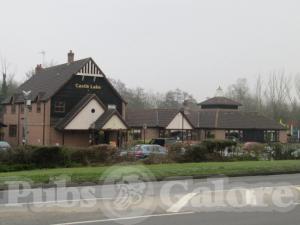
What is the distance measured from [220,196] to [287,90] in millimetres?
89633

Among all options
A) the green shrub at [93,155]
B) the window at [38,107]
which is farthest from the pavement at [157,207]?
the window at [38,107]

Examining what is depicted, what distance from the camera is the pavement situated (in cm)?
1123

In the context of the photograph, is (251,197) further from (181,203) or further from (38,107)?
(38,107)

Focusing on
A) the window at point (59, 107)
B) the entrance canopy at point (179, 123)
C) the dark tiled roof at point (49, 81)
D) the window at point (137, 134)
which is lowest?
the window at point (137, 134)

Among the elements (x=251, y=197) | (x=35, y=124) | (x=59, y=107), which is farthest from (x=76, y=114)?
(x=251, y=197)

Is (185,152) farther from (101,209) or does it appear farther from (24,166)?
(101,209)

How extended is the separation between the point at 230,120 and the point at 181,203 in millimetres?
64456

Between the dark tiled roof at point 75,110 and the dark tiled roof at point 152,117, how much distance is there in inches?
494

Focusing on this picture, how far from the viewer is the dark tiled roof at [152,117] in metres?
66.2

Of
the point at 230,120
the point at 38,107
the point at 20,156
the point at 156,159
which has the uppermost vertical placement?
the point at 38,107

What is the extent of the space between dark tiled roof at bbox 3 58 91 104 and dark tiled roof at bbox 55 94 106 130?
103 inches

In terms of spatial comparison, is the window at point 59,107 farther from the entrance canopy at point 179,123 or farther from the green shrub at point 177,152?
the green shrub at point 177,152

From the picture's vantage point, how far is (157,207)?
12.8m

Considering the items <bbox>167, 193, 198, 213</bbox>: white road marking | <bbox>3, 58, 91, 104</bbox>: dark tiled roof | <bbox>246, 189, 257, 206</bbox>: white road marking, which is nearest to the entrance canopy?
<bbox>3, 58, 91, 104</bbox>: dark tiled roof
